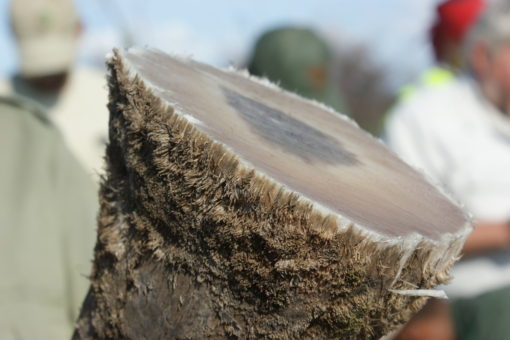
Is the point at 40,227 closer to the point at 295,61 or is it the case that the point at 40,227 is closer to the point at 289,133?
the point at 289,133


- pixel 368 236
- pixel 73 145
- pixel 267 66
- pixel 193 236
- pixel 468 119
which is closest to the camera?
pixel 368 236

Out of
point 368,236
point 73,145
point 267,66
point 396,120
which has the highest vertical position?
point 368,236

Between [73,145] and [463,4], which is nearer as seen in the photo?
[73,145]

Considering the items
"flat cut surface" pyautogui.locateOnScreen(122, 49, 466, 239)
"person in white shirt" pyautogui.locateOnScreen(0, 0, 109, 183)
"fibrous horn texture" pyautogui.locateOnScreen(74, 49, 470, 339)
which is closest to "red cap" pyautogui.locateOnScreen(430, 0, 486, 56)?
"person in white shirt" pyautogui.locateOnScreen(0, 0, 109, 183)

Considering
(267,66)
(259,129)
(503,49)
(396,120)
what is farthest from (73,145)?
(259,129)

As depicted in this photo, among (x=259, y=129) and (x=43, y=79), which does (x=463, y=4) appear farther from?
(x=259, y=129)

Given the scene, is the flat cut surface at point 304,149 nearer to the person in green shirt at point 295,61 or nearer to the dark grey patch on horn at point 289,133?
the dark grey patch on horn at point 289,133

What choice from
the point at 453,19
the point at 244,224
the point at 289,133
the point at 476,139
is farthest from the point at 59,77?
the point at 244,224

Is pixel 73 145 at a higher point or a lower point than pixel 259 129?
lower
